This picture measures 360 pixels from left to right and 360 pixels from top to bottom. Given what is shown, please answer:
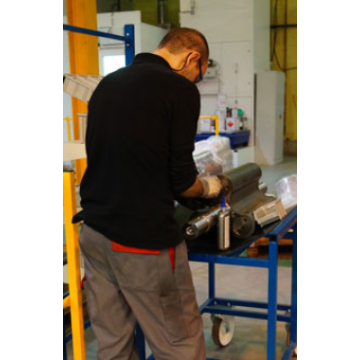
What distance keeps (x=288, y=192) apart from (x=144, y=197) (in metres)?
1.48

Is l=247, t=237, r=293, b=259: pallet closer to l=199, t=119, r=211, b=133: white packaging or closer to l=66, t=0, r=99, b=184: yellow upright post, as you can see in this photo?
l=66, t=0, r=99, b=184: yellow upright post

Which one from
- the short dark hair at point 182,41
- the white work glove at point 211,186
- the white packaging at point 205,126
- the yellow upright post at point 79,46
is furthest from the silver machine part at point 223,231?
the white packaging at point 205,126

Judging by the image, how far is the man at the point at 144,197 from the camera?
1559 mm

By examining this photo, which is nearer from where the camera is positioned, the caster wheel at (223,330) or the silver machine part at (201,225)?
the silver machine part at (201,225)

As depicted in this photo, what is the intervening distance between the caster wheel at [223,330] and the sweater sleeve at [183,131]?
1513mm

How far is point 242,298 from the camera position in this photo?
363 centimetres

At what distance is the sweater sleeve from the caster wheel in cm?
151

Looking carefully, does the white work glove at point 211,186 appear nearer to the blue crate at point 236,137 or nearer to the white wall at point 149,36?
the blue crate at point 236,137

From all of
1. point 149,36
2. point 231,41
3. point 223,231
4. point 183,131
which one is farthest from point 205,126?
point 183,131

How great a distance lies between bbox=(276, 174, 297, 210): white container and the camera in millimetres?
2529

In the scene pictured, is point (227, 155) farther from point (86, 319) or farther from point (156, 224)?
point (156, 224)

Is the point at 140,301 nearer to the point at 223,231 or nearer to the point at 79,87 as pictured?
the point at 223,231

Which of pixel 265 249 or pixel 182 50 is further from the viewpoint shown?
pixel 265 249

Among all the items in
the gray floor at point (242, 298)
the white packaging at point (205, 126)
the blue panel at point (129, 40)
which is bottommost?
the gray floor at point (242, 298)
